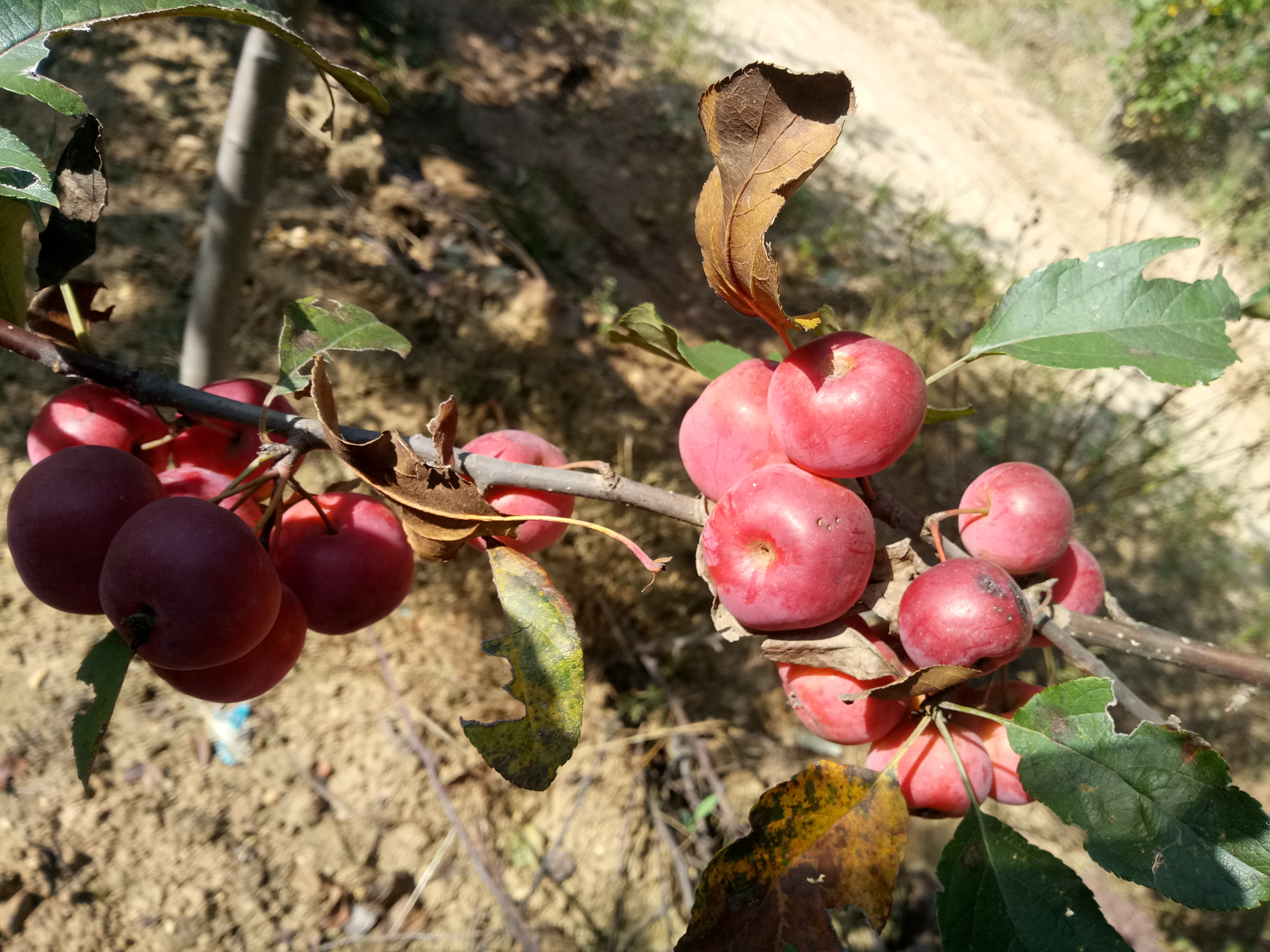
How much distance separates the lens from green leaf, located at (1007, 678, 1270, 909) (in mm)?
781

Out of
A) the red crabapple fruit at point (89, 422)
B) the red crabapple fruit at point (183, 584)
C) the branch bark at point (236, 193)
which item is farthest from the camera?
the branch bark at point (236, 193)

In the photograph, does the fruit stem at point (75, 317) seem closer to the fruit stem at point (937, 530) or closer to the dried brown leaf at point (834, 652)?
the dried brown leaf at point (834, 652)

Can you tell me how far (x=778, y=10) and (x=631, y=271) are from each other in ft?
16.8

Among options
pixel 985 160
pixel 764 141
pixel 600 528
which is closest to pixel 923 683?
pixel 600 528

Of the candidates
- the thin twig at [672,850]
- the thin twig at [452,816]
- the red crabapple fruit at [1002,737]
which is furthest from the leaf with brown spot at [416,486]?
the thin twig at [672,850]

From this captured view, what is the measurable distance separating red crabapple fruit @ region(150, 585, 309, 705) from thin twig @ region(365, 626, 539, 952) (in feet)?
4.39

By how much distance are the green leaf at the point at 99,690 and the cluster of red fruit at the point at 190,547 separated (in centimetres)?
4

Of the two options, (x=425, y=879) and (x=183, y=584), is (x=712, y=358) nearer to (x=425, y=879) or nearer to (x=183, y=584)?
(x=183, y=584)

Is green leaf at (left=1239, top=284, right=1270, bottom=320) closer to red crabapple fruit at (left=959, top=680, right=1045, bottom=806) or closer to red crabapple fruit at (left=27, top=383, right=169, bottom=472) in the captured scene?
red crabapple fruit at (left=959, top=680, right=1045, bottom=806)

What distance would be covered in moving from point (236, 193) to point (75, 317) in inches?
25.8

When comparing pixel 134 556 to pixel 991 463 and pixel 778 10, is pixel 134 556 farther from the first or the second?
Result: pixel 778 10

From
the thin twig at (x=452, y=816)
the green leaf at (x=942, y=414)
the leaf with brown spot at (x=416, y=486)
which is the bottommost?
the thin twig at (x=452, y=816)

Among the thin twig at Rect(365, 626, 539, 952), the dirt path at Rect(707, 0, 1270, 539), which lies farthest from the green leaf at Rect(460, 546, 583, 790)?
the dirt path at Rect(707, 0, 1270, 539)

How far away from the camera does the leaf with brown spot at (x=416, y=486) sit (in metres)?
0.77
